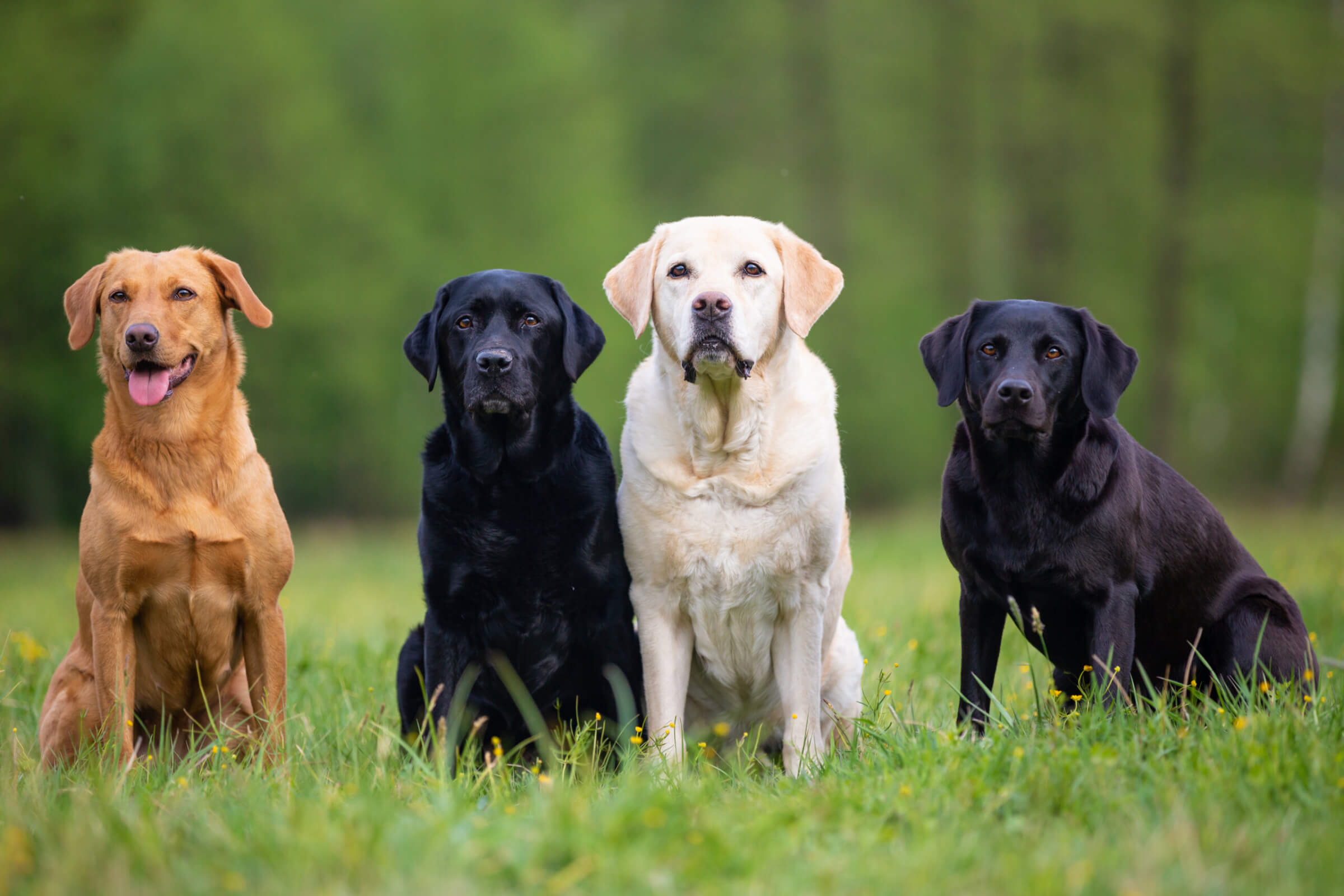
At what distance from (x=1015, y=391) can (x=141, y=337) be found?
2.99 m

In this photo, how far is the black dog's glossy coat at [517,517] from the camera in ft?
12.5

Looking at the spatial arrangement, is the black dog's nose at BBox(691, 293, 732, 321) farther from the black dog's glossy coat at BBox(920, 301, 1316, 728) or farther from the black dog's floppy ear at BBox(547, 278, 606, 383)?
the black dog's glossy coat at BBox(920, 301, 1316, 728)

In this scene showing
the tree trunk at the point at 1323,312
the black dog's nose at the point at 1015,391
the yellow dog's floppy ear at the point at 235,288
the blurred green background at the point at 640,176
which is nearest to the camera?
the black dog's nose at the point at 1015,391

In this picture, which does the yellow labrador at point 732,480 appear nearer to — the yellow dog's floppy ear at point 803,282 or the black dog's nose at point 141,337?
the yellow dog's floppy ear at point 803,282

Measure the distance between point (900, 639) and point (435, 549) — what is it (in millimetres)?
2747

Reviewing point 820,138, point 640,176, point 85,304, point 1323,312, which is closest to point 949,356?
point 85,304

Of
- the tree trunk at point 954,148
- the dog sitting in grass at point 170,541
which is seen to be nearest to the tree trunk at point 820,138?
the tree trunk at point 954,148

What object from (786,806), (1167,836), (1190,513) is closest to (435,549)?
(786,806)

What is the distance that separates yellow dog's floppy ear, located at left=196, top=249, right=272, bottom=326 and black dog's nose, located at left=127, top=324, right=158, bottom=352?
353 mm

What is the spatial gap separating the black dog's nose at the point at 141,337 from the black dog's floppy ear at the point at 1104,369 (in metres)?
3.23

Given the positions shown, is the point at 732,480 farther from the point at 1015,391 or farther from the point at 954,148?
the point at 954,148

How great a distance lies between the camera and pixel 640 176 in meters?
18.4

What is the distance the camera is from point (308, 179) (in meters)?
15.4

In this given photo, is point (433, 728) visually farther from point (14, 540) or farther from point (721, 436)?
point (14, 540)
